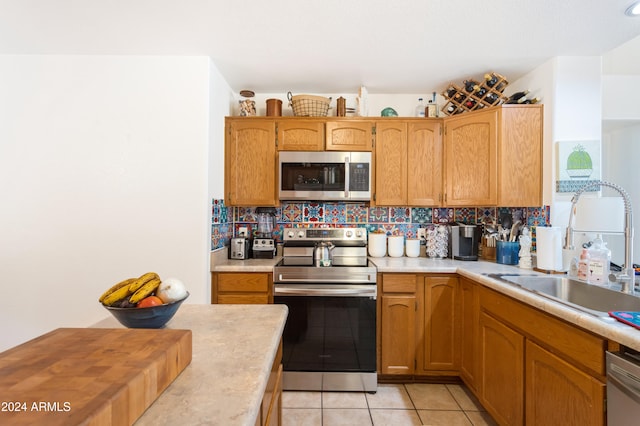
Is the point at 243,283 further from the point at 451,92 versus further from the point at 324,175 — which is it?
the point at 451,92

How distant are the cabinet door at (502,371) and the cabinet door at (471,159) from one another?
3.14ft

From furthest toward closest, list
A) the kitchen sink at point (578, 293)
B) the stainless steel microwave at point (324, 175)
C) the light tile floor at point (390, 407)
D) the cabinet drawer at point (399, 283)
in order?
the stainless steel microwave at point (324, 175) → the cabinet drawer at point (399, 283) → the light tile floor at point (390, 407) → the kitchen sink at point (578, 293)

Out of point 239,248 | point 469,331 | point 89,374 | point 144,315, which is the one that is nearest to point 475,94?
point 469,331

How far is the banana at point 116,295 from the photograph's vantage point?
2.81 ft

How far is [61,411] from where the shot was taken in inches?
17.6

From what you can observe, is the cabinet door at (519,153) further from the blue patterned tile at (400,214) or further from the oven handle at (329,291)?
the oven handle at (329,291)

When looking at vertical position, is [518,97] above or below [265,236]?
above

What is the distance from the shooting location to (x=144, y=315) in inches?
33.2

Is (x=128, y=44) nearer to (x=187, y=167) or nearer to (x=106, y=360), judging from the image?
(x=187, y=167)

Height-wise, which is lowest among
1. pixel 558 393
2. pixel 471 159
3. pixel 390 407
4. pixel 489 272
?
pixel 390 407

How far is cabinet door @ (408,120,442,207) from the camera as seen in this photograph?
8.18 ft

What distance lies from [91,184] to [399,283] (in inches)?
93.8

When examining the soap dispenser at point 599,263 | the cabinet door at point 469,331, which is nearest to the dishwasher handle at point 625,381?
the soap dispenser at point 599,263

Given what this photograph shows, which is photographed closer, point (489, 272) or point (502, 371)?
point (502, 371)
